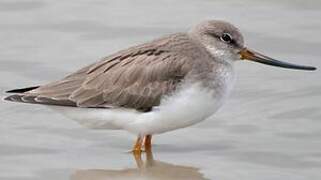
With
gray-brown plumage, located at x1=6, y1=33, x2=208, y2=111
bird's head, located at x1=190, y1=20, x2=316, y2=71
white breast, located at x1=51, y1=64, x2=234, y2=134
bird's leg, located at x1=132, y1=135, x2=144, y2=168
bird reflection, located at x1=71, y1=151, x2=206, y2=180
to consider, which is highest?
bird's head, located at x1=190, y1=20, x2=316, y2=71

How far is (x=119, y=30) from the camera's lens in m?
12.9

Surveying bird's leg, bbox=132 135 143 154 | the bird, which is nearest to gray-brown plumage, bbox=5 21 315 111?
the bird

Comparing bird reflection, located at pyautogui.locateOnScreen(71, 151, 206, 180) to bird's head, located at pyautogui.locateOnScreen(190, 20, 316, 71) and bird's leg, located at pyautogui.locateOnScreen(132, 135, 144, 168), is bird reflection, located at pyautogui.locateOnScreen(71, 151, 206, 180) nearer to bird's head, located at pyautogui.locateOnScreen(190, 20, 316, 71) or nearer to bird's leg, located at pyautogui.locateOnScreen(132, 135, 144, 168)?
bird's leg, located at pyautogui.locateOnScreen(132, 135, 144, 168)

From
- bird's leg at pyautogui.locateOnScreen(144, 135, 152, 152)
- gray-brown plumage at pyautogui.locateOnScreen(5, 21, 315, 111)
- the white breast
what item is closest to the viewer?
the white breast

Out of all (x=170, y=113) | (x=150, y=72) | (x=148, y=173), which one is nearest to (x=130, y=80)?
(x=150, y=72)

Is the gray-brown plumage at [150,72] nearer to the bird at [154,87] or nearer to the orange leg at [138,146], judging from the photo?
the bird at [154,87]

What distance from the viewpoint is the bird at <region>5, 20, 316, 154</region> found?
381 inches

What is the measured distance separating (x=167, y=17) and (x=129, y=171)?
391 centimetres

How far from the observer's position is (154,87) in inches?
388

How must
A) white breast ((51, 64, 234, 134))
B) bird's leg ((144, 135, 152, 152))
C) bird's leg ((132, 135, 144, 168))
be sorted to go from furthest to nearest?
bird's leg ((144, 135, 152, 152))
bird's leg ((132, 135, 144, 168))
white breast ((51, 64, 234, 134))

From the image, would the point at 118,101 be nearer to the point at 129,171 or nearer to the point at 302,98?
the point at 129,171

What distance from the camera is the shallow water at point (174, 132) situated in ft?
31.7

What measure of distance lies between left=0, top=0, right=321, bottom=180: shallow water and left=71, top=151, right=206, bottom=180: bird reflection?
0.01m

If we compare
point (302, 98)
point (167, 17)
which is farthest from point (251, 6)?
point (302, 98)
